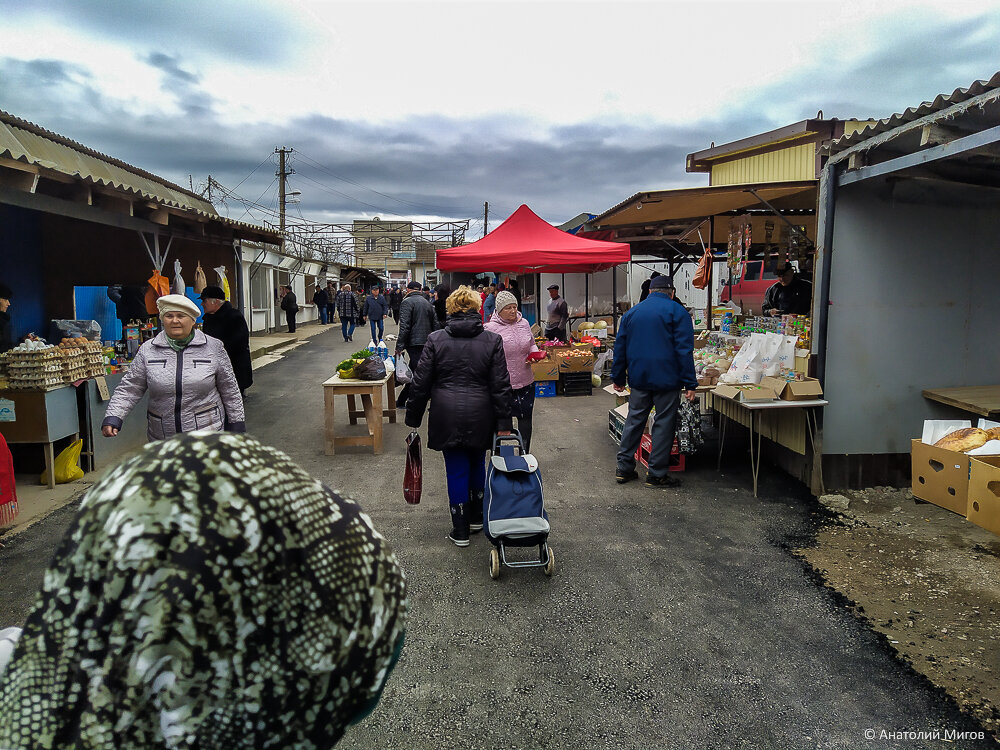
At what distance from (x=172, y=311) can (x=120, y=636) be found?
11.7ft

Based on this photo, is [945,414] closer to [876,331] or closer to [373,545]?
[876,331]

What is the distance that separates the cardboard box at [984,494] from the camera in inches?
114

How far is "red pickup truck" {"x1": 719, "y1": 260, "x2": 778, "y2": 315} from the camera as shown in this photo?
10.5 metres

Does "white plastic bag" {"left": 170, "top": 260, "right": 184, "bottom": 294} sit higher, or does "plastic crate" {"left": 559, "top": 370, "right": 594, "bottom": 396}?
"white plastic bag" {"left": 170, "top": 260, "right": 184, "bottom": 294}

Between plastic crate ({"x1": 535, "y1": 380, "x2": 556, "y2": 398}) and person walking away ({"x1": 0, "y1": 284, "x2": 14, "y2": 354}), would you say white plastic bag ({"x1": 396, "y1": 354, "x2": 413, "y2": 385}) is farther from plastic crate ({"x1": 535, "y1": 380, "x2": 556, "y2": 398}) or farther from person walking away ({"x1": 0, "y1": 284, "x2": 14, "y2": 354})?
person walking away ({"x1": 0, "y1": 284, "x2": 14, "y2": 354})

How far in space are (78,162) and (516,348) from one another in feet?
28.0

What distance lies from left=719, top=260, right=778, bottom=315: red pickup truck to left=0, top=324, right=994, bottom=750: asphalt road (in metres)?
5.45

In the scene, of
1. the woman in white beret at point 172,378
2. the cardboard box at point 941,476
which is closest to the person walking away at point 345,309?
the woman in white beret at point 172,378

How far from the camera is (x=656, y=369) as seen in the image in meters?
5.81

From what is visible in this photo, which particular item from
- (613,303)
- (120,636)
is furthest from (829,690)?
(613,303)

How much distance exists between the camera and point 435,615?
12.1 feet

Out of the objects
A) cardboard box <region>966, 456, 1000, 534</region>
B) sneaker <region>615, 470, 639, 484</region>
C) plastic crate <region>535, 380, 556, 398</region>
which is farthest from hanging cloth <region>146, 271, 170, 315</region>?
cardboard box <region>966, 456, 1000, 534</region>

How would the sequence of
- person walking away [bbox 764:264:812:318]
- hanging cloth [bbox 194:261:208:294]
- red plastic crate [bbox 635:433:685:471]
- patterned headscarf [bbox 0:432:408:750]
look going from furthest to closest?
hanging cloth [bbox 194:261:208:294] < person walking away [bbox 764:264:812:318] < red plastic crate [bbox 635:433:685:471] < patterned headscarf [bbox 0:432:408:750]

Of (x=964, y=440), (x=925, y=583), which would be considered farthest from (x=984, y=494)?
(x=925, y=583)
